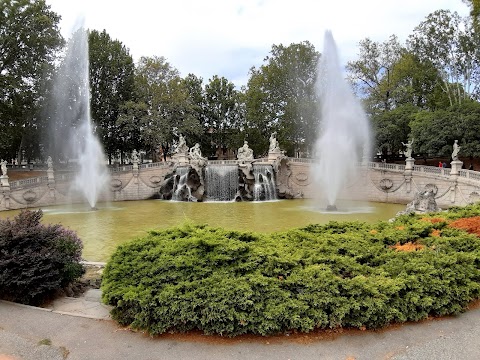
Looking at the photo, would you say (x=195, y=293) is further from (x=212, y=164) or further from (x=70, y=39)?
(x=70, y=39)

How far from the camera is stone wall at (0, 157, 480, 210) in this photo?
2538cm

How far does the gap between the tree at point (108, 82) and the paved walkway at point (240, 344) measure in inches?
1383

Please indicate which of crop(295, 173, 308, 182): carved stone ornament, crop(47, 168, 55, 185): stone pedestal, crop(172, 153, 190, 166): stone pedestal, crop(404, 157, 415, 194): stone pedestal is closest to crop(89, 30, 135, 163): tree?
crop(47, 168, 55, 185): stone pedestal

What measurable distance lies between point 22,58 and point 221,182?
22346 mm

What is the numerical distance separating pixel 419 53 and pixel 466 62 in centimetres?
483

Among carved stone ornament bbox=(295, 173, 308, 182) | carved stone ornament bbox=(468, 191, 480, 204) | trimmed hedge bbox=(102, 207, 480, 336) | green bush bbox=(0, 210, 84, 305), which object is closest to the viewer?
trimmed hedge bbox=(102, 207, 480, 336)

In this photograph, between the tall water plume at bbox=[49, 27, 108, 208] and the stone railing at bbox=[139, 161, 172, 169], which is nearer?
the tall water plume at bbox=[49, 27, 108, 208]

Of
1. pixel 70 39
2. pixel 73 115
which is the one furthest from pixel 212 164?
pixel 70 39

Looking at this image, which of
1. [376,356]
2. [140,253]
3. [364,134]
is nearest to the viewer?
[376,356]

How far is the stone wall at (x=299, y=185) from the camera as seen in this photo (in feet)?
83.3

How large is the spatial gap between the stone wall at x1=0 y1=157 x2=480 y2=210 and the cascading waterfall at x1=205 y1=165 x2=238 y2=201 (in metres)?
4.00

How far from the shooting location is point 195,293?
16.9 feet

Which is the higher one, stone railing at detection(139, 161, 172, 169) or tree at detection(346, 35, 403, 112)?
tree at detection(346, 35, 403, 112)

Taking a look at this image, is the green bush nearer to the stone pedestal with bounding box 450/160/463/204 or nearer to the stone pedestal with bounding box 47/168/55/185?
the stone pedestal with bounding box 450/160/463/204
